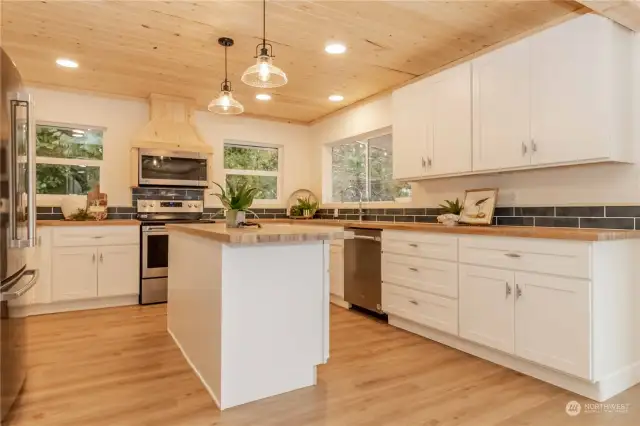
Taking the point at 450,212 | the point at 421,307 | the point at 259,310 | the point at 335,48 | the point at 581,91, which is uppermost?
the point at 335,48

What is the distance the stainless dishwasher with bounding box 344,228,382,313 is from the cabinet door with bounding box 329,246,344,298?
0.07 metres

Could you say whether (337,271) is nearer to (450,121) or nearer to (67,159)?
(450,121)

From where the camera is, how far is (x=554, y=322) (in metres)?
2.27

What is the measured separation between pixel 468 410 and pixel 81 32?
11.9 ft

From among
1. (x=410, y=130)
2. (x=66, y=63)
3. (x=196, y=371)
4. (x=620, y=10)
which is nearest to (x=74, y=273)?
(x=66, y=63)

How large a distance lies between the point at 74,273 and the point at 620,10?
4841 millimetres

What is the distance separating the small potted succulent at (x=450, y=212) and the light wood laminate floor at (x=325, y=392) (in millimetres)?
984

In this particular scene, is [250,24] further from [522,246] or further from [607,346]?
[607,346]

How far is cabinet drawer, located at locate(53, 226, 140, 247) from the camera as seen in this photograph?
397 centimetres

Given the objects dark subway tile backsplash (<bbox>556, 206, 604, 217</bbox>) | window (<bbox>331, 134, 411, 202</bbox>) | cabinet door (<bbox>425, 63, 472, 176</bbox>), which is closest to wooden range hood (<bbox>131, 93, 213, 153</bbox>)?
window (<bbox>331, 134, 411, 202</bbox>)

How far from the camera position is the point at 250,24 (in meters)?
2.87

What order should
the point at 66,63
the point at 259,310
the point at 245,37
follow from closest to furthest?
the point at 259,310
the point at 245,37
the point at 66,63

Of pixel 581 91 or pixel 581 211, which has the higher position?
pixel 581 91

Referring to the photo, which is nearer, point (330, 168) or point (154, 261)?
point (154, 261)
